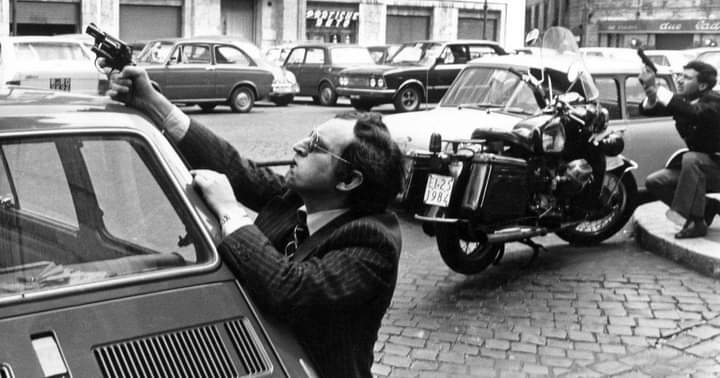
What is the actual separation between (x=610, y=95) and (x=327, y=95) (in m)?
16.3

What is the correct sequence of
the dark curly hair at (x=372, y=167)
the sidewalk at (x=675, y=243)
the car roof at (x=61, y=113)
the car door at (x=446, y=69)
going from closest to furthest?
the car roof at (x=61, y=113) < the dark curly hair at (x=372, y=167) < the sidewalk at (x=675, y=243) < the car door at (x=446, y=69)

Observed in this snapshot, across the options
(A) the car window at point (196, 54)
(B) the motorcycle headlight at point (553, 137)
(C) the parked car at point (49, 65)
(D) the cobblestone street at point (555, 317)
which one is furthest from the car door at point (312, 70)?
(B) the motorcycle headlight at point (553, 137)

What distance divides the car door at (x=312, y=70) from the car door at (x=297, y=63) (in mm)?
32

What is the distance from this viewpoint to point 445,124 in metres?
9.84

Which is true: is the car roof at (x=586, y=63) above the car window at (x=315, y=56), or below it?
above

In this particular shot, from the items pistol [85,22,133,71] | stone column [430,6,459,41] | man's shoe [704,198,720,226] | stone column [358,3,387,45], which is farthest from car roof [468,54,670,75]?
stone column [430,6,459,41]

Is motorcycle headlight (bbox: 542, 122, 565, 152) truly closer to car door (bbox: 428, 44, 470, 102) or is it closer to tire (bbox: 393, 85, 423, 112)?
car door (bbox: 428, 44, 470, 102)

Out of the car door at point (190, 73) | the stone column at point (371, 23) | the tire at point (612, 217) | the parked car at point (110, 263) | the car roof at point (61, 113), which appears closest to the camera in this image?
the parked car at point (110, 263)

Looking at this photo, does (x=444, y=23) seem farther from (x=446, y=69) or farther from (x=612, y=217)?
(x=612, y=217)

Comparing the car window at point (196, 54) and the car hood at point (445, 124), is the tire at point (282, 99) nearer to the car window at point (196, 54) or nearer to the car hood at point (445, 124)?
the car window at point (196, 54)

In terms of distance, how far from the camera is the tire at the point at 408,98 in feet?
75.9

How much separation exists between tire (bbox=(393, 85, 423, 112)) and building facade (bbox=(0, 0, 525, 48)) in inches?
592

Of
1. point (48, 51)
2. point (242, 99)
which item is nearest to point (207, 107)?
point (242, 99)

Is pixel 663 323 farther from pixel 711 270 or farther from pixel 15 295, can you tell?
pixel 15 295
